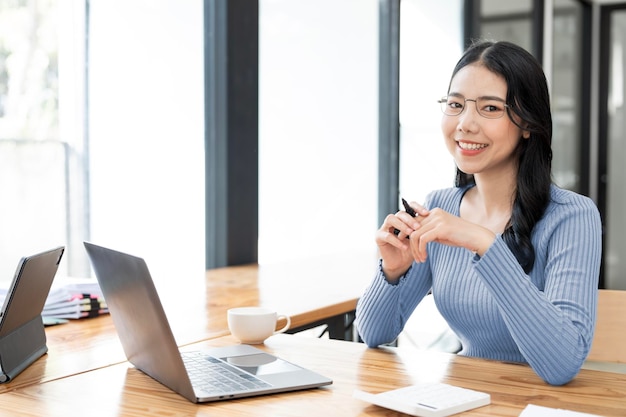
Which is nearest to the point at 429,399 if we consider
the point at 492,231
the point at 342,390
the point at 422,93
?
the point at 342,390

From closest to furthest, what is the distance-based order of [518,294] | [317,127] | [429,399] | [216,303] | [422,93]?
[429,399], [518,294], [216,303], [317,127], [422,93]

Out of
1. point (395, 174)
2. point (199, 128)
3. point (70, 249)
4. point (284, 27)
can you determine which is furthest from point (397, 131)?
point (70, 249)

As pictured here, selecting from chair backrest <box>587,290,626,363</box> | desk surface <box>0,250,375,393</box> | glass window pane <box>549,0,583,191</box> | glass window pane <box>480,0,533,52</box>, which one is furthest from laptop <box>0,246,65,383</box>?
glass window pane <box>549,0,583,191</box>

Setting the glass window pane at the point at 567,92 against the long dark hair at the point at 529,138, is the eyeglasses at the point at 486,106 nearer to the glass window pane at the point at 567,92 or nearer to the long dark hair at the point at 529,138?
the long dark hair at the point at 529,138

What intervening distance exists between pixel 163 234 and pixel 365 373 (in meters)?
1.51

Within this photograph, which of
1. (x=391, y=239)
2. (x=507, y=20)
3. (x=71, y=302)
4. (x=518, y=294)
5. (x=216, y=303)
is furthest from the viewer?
(x=507, y=20)

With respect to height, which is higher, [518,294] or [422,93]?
[422,93]

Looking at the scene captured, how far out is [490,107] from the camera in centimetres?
162

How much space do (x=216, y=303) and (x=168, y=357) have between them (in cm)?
89

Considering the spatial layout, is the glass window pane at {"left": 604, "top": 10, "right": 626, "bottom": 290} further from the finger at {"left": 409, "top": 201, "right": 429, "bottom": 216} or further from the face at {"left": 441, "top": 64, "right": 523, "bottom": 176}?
the finger at {"left": 409, "top": 201, "right": 429, "bottom": 216}

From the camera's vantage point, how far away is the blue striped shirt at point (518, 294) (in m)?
1.32

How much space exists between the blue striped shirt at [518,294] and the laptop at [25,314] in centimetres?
63

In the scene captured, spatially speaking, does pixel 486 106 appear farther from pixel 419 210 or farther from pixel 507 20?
pixel 507 20

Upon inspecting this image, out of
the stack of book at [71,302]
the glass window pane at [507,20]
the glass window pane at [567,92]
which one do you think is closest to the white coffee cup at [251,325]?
the stack of book at [71,302]
